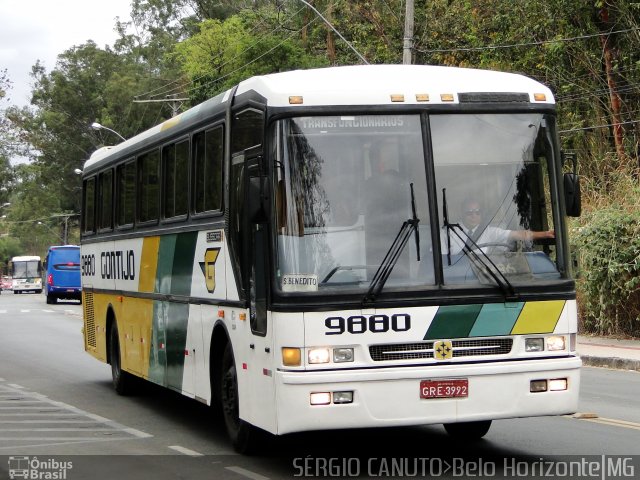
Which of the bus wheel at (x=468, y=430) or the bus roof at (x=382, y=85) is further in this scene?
the bus wheel at (x=468, y=430)

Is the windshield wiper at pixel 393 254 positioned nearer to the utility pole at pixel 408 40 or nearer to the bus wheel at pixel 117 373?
the bus wheel at pixel 117 373

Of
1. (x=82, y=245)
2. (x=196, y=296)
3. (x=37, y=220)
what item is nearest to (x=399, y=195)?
(x=196, y=296)

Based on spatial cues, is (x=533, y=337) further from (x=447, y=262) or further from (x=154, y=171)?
(x=154, y=171)

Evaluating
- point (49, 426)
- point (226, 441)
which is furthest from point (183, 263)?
point (49, 426)

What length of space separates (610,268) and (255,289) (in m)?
14.0

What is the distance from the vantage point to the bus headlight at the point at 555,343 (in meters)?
9.30

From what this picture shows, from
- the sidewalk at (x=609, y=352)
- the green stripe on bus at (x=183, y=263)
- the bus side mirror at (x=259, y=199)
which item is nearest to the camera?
the bus side mirror at (x=259, y=199)

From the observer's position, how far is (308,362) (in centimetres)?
889

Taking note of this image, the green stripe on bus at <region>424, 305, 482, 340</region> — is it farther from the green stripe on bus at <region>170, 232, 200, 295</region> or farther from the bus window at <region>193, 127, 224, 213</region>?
the green stripe on bus at <region>170, 232, 200, 295</region>

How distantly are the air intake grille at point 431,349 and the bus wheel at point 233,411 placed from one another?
1.84 metres

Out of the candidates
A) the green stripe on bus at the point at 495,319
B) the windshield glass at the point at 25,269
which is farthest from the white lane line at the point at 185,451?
the windshield glass at the point at 25,269

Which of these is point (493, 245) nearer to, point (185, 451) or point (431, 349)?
point (431, 349)

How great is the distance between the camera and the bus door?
29.8 ft

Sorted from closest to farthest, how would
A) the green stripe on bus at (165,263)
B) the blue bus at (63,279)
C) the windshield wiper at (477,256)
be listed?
1. the windshield wiper at (477,256)
2. the green stripe on bus at (165,263)
3. the blue bus at (63,279)
